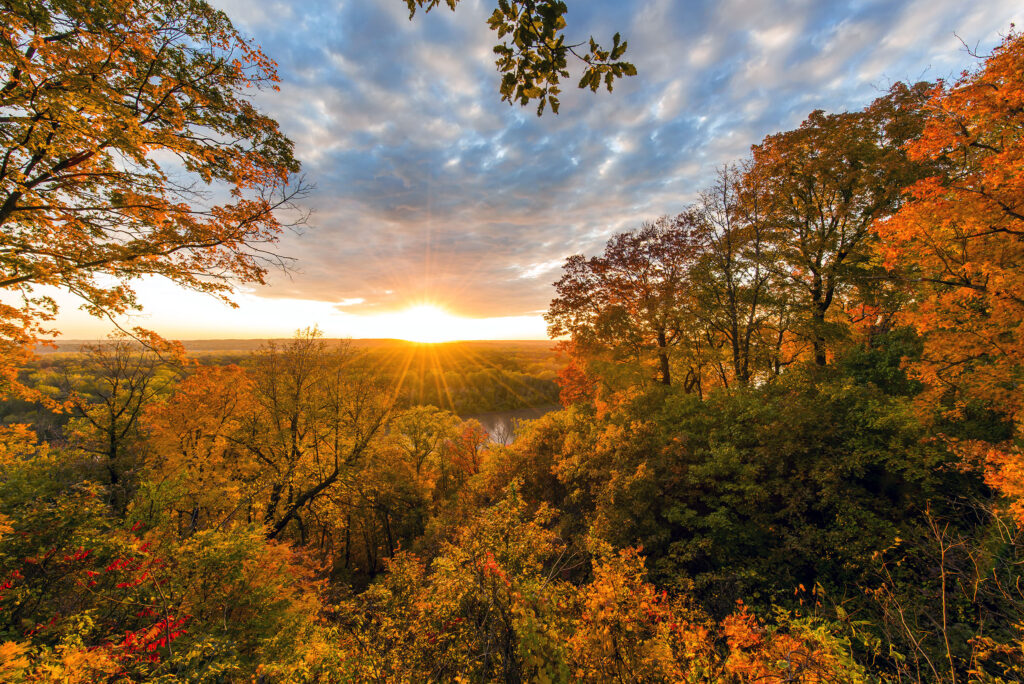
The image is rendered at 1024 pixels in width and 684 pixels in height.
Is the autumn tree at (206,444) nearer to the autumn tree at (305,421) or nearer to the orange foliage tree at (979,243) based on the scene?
the autumn tree at (305,421)

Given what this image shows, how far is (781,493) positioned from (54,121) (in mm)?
15846

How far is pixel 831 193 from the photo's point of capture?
1396cm

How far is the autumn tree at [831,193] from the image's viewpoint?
12.8m

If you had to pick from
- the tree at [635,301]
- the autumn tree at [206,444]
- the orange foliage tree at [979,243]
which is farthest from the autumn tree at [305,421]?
the orange foliage tree at [979,243]

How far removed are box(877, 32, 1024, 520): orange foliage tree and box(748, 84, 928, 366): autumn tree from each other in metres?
4.25

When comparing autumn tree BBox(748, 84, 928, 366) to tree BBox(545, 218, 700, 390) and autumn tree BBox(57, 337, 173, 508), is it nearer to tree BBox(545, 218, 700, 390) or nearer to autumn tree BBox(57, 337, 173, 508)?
tree BBox(545, 218, 700, 390)

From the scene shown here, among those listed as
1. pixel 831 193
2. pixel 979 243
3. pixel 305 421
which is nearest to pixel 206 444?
pixel 305 421

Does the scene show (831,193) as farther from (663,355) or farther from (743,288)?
(663,355)

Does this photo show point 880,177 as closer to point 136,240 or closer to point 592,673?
point 592,673

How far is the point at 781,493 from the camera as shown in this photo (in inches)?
338

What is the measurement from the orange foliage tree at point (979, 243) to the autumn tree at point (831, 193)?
4.25 meters

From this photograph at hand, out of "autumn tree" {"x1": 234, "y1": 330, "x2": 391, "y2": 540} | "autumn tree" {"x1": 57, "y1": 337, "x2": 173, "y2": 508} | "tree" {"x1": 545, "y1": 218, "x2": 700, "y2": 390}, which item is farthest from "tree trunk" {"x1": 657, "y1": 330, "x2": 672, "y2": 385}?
"autumn tree" {"x1": 57, "y1": 337, "x2": 173, "y2": 508}

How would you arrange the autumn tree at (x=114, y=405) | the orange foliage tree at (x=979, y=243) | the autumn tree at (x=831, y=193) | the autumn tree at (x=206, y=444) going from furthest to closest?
the autumn tree at (x=206, y=444), the autumn tree at (x=114, y=405), the autumn tree at (x=831, y=193), the orange foliage tree at (x=979, y=243)

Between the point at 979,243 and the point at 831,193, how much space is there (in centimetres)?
741
